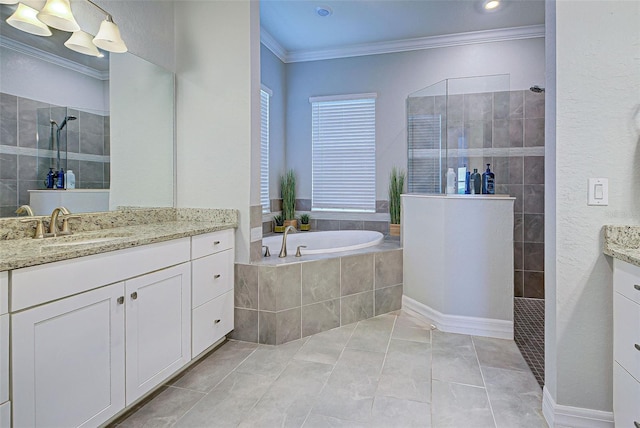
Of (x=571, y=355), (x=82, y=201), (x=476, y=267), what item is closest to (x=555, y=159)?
(x=571, y=355)

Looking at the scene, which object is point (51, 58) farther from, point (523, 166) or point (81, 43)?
point (523, 166)

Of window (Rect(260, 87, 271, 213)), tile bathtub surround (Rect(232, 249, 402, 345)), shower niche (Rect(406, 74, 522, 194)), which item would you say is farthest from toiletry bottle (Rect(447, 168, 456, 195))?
window (Rect(260, 87, 271, 213))

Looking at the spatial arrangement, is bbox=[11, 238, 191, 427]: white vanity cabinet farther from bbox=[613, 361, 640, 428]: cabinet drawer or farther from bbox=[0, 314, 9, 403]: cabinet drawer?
bbox=[613, 361, 640, 428]: cabinet drawer

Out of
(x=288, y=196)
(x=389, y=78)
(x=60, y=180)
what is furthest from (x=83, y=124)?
(x=389, y=78)

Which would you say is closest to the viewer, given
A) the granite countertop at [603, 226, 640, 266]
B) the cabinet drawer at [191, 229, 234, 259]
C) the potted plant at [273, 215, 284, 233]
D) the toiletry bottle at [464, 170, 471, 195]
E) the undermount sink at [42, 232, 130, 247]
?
the granite countertop at [603, 226, 640, 266]

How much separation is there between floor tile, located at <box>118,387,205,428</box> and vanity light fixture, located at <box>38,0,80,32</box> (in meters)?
1.96

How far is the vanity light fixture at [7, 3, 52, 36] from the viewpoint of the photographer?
1644mm

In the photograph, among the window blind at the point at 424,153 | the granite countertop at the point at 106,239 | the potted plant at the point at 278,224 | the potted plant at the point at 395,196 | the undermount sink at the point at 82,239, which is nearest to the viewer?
the granite countertop at the point at 106,239

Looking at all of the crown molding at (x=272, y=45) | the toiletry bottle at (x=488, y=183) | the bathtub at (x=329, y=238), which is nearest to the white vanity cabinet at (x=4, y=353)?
the bathtub at (x=329, y=238)

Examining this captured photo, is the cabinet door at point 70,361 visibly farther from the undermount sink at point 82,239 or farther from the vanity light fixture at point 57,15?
the vanity light fixture at point 57,15

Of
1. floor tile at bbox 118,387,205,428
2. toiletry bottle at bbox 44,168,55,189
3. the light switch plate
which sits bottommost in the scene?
floor tile at bbox 118,387,205,428

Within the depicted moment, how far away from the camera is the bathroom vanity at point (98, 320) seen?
45.2 inches

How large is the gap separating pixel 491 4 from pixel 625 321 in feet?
9.67

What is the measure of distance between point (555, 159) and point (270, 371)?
188 cm
